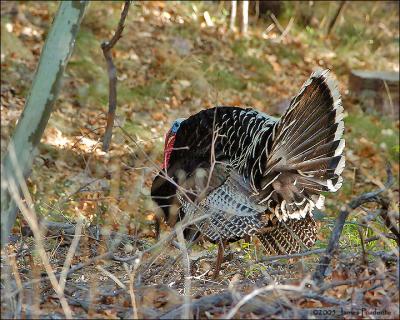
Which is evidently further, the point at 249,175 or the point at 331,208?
the point at 331,208

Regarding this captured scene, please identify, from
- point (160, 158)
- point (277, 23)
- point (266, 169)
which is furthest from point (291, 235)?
point (277, 23)

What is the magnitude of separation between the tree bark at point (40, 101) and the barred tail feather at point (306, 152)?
1873mm

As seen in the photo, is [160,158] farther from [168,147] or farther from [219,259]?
[219,259]

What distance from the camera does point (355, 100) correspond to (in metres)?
12.1

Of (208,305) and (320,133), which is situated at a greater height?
(320,133)

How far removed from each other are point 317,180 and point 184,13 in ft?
26.7

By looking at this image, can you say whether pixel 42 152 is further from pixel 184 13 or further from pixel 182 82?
pixel 184 13

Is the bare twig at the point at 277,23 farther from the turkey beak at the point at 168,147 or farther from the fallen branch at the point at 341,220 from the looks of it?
the fallen branch at the point at 341,220

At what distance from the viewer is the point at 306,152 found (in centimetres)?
508

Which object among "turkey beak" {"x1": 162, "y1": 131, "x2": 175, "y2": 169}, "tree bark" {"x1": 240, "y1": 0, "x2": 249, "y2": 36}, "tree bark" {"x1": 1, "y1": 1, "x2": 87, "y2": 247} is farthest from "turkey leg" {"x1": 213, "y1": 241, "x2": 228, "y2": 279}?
"tree bark" {"x1": 240, "y1": 0, "x2": 249, "y2": 36}

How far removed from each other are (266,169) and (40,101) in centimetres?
221

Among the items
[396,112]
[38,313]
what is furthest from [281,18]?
[38,313]

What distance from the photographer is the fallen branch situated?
10.9ft

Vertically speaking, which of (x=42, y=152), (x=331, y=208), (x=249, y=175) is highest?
(x=249, y=175)
